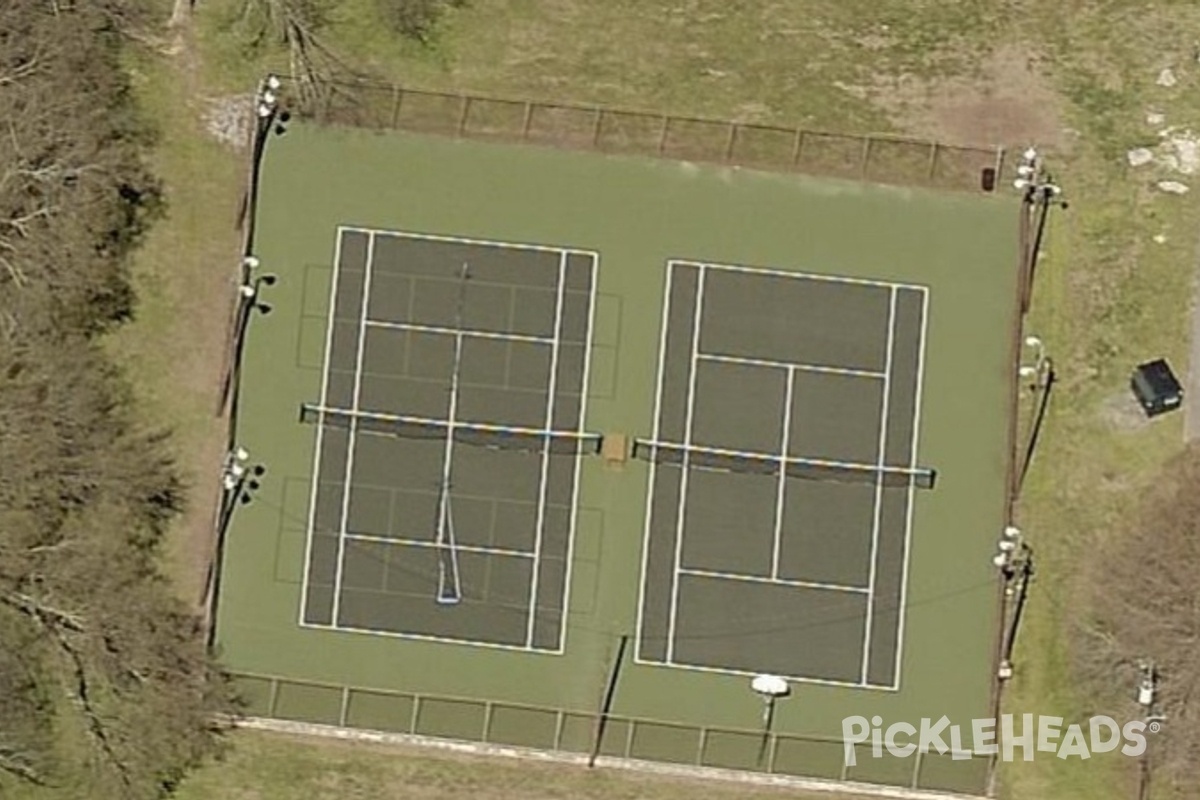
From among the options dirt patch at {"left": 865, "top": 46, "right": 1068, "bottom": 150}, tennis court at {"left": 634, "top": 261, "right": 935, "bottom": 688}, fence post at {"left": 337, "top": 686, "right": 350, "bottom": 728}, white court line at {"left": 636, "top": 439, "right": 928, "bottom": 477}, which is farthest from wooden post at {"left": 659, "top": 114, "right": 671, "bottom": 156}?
fence post at {"left": 337, "top": 686, "right": 350, "bottom": 728}

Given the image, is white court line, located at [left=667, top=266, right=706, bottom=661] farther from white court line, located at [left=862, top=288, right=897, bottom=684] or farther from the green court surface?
white court line, located at [left=862, top=288, right=897, bottom=684]

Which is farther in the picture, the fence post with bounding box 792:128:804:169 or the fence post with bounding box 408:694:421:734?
the fence post with bounding box 792:128:804:169

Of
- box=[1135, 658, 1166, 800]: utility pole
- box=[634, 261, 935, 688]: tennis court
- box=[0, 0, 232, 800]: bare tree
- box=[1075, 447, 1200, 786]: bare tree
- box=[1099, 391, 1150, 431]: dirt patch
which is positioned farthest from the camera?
box=[1099, 391, 1150, 431]: dirt patch

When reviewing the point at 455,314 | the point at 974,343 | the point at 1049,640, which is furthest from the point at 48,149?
the point at 1049,640

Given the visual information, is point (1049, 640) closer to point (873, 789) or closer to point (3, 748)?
point (873, 789)

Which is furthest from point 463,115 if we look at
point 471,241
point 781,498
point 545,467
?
point 781,498

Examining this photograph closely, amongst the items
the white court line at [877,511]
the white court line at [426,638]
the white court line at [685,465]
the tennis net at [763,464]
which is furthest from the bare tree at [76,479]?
the white court line at [877,511]
